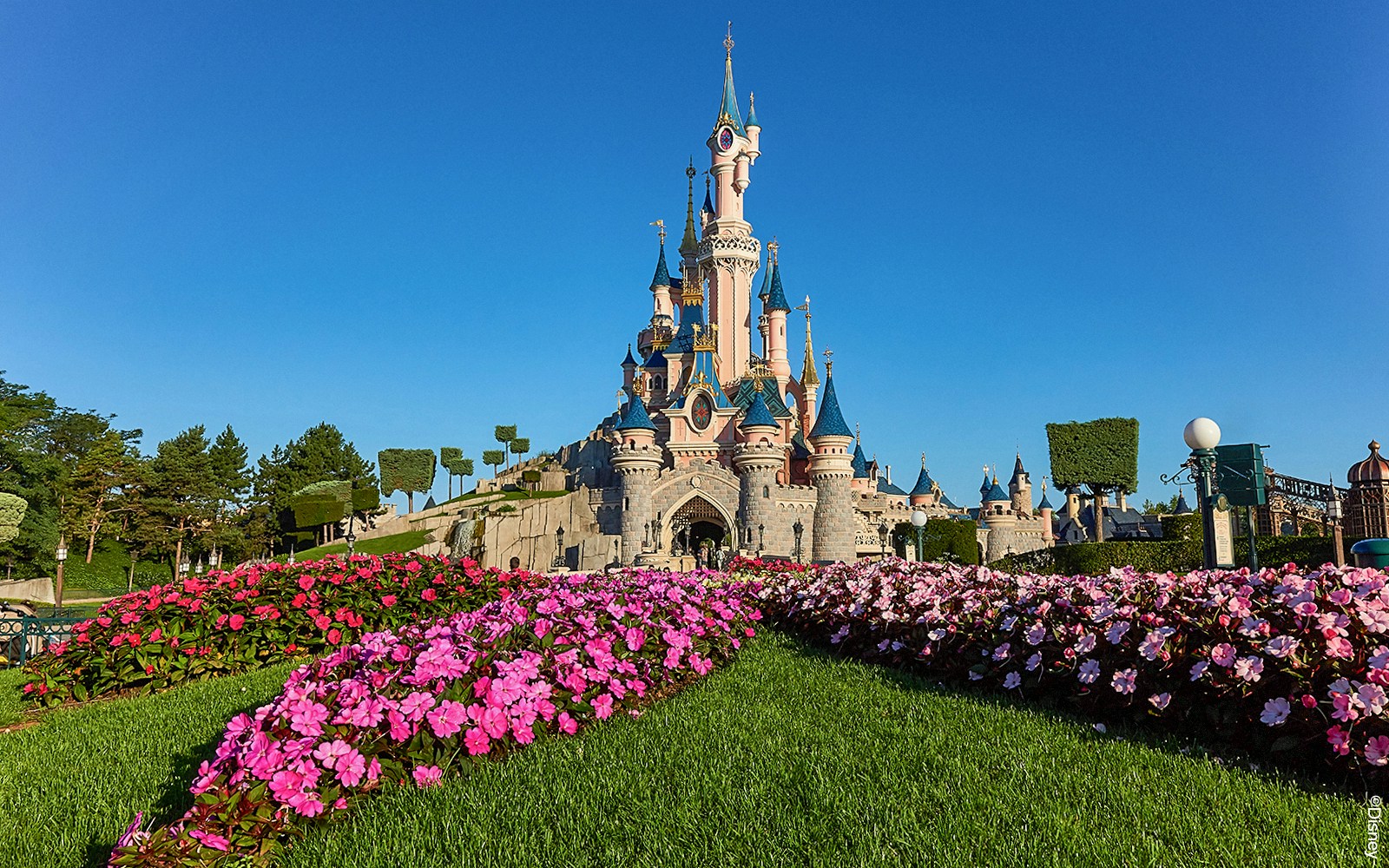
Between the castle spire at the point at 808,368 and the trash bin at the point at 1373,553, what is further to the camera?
the castle spire at the point at 808,368

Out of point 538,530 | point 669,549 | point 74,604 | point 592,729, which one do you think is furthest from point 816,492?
point 592,729

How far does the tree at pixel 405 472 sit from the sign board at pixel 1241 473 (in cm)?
5657

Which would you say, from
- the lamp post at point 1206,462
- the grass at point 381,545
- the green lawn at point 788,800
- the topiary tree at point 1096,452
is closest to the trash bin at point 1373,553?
the lamp post at point 1206,462

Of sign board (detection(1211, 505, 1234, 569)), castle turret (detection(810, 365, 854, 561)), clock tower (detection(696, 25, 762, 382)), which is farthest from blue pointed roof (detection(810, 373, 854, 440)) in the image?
sign board (detection(1211, 505, 1234, 569))

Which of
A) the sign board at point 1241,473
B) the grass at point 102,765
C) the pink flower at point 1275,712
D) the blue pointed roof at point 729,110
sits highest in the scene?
the blue pointed roof at point 729,110

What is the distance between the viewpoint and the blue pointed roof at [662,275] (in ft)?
192

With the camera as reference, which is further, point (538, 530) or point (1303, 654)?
point (538, 530)

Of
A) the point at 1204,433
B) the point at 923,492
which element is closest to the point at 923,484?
the point at 923,492

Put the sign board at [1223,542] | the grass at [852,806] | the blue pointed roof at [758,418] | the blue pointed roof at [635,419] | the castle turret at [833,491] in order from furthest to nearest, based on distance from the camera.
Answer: the blue pointed roof at [758,418], the blue pointed roof at [635,419], the castle turret at [833,491], the sign board at [1223,542], the grass at [852,806]

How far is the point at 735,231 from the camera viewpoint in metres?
51.8

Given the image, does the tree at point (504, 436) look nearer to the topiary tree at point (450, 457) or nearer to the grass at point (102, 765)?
the topiary tree at point (450, 457)

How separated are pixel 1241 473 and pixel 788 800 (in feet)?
23.6

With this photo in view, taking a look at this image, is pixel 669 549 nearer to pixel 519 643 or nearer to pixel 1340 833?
pixel 519 643

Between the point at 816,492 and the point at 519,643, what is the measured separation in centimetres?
3127
